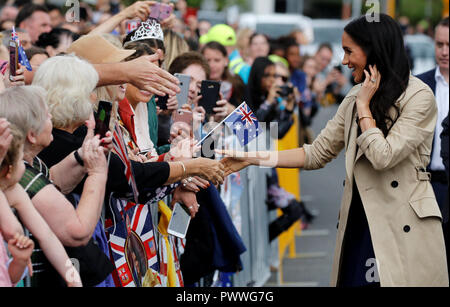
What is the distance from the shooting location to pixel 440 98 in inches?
264

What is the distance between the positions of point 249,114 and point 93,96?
0.90m

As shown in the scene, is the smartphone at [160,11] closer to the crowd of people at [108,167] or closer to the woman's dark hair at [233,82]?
the crowd of people at [108,167]

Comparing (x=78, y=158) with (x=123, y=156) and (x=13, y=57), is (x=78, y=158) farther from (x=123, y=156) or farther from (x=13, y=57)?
(x=13, y=57)

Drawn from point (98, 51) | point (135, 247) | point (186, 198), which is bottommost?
point (135, 247)

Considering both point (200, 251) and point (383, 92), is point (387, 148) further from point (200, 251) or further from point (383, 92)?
point (200, 251)

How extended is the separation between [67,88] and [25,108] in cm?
39

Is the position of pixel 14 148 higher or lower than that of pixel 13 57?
lower

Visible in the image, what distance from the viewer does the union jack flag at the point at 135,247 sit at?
4262 millimetres

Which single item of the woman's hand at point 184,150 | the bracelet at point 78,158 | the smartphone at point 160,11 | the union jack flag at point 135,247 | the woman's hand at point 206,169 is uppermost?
the smartphone at point 160,11

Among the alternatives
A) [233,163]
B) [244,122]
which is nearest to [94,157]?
[244,122]

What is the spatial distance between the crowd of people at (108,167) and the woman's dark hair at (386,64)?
872mm

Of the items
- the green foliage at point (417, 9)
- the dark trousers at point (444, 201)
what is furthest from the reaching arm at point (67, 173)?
the green foliage at point (417, 9)

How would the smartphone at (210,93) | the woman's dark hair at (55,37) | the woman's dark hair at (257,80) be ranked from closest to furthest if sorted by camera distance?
the smartphone at (210,93)
the woman's dark hair at (55,37)
the woman's dark hair at (257,80)

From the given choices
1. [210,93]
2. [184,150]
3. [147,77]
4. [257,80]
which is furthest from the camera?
[257,80]
